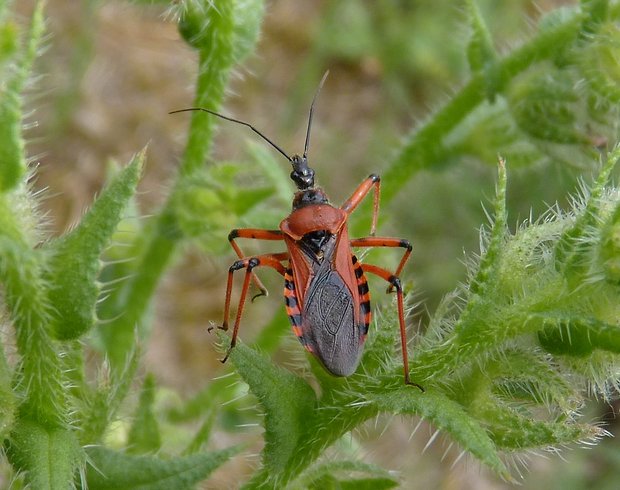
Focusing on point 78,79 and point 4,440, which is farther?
point 78,79

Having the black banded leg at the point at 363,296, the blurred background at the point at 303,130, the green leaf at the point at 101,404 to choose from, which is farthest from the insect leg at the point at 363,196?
the blurred background at the point at 303,130

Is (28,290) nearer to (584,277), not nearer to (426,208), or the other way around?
(584,277)

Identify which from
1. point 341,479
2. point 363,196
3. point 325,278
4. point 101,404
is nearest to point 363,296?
point 325,278

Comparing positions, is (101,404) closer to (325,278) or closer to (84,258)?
(84,258)

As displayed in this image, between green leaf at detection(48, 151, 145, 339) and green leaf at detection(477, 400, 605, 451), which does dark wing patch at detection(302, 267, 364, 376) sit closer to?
green leaf at detection(477, 400, 605, 451)

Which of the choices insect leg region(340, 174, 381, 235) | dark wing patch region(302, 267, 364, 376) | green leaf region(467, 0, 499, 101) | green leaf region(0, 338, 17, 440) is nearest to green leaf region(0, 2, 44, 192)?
green leaf region(0, 338, 17, 440)

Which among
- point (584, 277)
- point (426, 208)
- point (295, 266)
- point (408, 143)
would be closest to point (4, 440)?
point (295, 266)

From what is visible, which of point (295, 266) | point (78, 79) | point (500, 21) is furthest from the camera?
point (500, 21)
